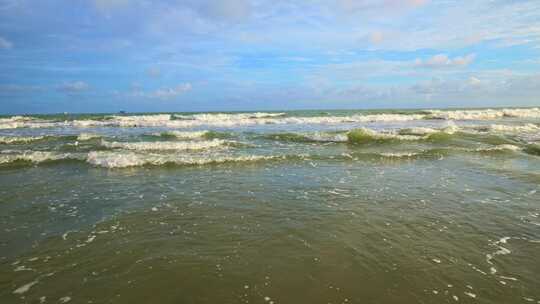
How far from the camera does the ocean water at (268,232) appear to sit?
183 inches

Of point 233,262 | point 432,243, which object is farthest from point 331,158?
point 233,262

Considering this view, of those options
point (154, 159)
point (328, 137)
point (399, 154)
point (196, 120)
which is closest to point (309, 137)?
point (328, 137)

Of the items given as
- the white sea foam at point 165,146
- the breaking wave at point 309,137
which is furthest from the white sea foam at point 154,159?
the breaking wave at point 309,137

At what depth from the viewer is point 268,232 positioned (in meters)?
6.52

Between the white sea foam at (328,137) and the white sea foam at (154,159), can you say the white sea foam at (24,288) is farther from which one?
the white sea foam at (328,137)

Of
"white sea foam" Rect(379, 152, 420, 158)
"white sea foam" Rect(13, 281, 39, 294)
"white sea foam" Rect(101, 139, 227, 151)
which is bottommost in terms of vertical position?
"white sea foam" Rect(13, 281, 39, 294)

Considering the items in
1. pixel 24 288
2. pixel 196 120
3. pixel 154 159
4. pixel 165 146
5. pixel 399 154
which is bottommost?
pixel 24 288

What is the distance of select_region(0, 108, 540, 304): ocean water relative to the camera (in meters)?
4.64

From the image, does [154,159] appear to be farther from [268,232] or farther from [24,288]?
[24,288]

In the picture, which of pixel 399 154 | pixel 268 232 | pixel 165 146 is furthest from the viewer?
pixel 165 146

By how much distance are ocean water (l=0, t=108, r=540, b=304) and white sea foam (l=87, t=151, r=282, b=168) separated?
10cm

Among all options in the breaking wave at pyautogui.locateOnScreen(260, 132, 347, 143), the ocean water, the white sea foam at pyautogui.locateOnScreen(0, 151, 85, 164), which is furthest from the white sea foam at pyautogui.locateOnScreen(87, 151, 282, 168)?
the breaking wave at pyautogui.locateOnScreen(260, 132, 347, 143)

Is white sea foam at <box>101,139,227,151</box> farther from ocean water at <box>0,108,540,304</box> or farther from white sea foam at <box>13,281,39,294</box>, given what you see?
white sea foam at <box>13,281,39,294</box>

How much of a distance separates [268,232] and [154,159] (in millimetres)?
8719
